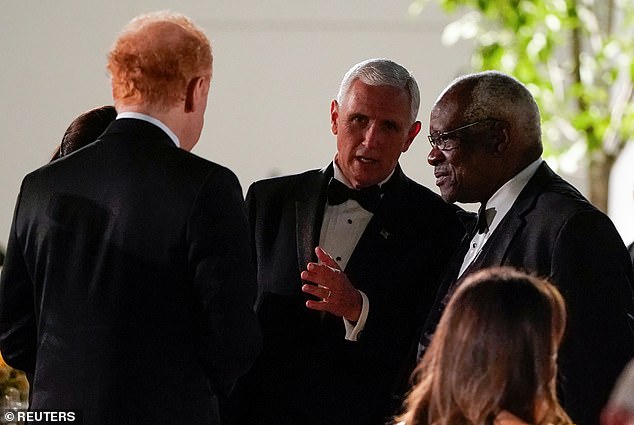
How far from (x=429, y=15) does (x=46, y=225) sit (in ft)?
14.9

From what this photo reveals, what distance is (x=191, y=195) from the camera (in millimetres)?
2287

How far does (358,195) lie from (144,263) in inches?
33.7

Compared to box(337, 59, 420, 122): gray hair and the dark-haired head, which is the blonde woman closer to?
box(337, 59, 420, 122): gray hair

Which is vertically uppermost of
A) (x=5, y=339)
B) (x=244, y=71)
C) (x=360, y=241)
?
(x=244, y=71)

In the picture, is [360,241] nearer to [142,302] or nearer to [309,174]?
[309,174]

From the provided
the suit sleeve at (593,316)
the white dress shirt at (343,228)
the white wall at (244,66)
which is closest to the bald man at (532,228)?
the suit sleeve at (593,316)

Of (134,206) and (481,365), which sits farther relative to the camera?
(134,206)

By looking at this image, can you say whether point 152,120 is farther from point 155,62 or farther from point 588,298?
point 588,298

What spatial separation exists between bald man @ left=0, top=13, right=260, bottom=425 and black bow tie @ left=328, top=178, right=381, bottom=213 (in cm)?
70

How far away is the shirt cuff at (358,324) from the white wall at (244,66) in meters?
3.66

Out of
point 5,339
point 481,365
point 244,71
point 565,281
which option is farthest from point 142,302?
point 244,71

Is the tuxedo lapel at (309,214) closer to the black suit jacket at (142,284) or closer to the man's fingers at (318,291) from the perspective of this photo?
the man's fingers at (318,291)

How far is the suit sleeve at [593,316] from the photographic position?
250cm

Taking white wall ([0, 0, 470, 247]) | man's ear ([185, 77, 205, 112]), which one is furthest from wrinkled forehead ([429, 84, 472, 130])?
white wall ([0, 0, 470, 247])
